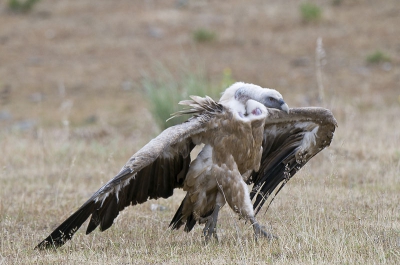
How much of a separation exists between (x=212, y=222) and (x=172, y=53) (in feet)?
49.1

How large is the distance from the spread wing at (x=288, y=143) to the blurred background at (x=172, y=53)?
612 cm

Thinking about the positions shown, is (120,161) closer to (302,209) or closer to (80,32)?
(302,209)

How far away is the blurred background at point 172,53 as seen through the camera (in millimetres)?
16906

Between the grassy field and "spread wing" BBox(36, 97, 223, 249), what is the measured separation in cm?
27

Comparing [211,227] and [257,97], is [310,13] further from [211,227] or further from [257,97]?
[211,227]

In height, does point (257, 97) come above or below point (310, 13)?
above

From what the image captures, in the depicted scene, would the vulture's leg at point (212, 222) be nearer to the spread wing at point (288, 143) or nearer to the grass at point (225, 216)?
the grass at point (225, 216)

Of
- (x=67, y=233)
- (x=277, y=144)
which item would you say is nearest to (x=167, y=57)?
(x=277, y=144)

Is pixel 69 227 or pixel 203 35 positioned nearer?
pixel 69 227

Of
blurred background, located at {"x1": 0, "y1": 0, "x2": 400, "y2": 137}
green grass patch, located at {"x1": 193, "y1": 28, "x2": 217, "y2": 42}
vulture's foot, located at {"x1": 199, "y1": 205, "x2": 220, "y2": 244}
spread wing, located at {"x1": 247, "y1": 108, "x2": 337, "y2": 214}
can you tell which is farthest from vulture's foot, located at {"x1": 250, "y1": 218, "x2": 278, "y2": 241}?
green grass patch, located at {"x1": 193, "y1": 28, "x2": 217, "y2": 42}

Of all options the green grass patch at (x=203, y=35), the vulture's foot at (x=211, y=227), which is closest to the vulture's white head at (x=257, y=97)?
the vulture's foot at (x=211, y=227)

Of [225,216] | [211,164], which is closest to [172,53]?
[225,216]

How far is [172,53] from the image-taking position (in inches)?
826

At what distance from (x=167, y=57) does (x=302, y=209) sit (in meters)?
14.4
